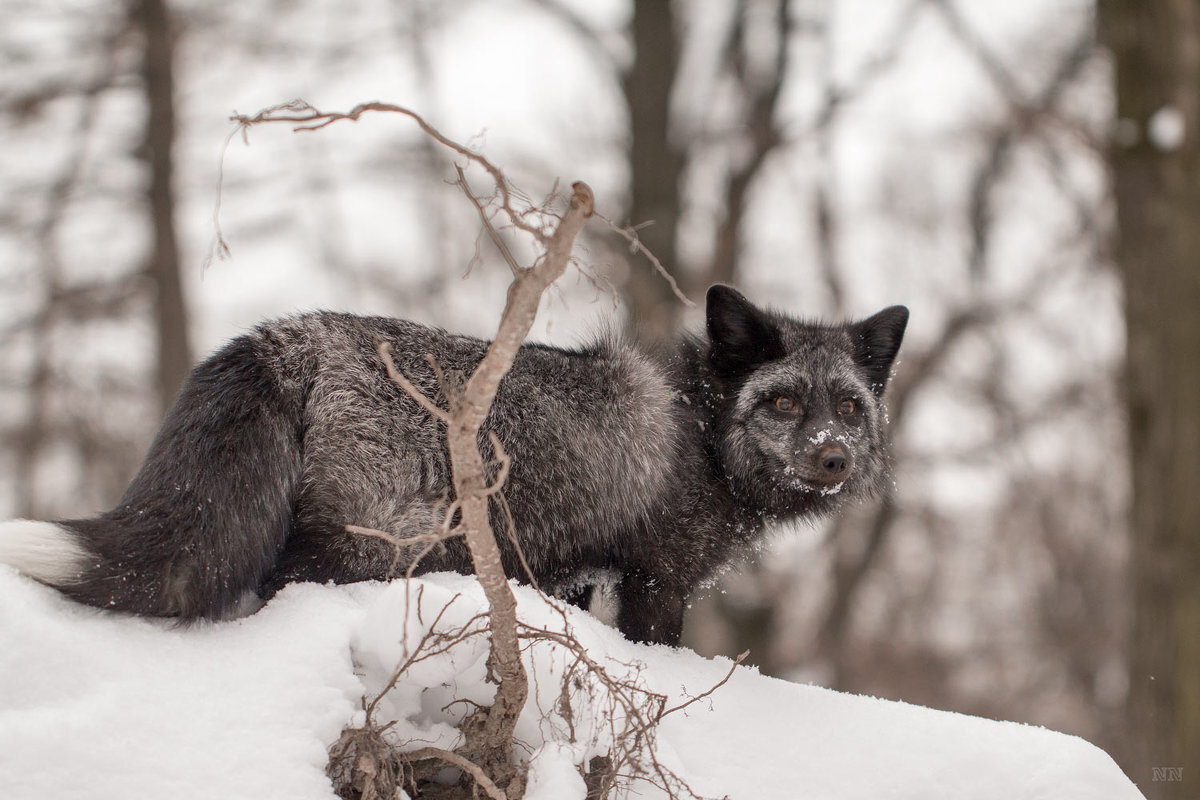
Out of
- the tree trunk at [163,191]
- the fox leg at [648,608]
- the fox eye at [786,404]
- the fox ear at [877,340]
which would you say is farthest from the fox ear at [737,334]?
the tree trunk at [163,191]

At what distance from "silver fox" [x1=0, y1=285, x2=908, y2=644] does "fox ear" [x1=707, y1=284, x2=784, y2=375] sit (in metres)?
0.01

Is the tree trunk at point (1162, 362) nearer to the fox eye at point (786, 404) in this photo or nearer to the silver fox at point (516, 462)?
the silver fox at point (516, 462)

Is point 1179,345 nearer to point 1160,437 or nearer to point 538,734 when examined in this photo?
point 1160,437

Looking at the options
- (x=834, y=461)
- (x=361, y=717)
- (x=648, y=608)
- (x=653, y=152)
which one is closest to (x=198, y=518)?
(x=361, y=717)

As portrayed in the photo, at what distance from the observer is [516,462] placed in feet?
13.4

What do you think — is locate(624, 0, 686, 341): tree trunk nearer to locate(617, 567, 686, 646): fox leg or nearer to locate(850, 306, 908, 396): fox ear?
locate(850, 306, 908, 396): fox ear

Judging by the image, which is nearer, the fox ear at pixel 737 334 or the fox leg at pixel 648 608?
the fox leg at pixel 648 608

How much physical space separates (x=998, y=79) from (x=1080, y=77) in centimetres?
153

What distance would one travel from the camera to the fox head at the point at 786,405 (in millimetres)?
4875

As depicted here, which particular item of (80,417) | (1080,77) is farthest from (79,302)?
(1080,77)

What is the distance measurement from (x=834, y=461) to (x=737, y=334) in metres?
0.92

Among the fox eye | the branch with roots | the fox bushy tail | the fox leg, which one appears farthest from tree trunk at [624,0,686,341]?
the branch with roots

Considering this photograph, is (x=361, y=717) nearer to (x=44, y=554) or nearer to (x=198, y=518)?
(x=198, y=518)

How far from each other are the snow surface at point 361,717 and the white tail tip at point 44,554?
58 mm
